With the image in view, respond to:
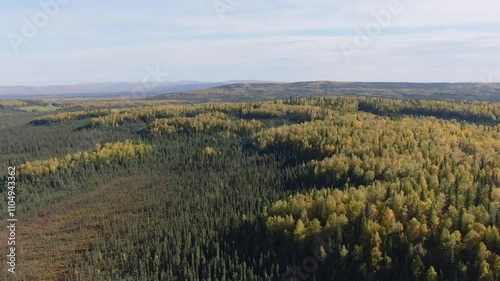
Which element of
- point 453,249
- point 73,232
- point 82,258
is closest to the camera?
point 453,249

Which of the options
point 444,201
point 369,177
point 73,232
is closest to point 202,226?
point 73,232

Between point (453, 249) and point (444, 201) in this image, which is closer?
point (453, 249)

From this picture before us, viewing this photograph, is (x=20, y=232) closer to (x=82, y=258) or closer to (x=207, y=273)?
(x=82, y=258)

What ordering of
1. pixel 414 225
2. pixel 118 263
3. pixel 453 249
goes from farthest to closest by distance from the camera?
1. pixel 118 263
2. pixel 414 225
3. pixel 453 249

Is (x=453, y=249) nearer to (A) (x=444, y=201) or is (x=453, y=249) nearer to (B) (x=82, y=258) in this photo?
(A) (x=444, y=201)

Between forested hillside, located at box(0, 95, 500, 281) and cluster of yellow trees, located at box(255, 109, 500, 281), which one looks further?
forested hillside, located at box(0, 95, 500, 281)

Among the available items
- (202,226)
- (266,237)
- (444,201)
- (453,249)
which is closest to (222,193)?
(202,226)

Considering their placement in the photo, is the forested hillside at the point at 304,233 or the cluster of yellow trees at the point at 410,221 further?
the forested hillside at the point at 304,233

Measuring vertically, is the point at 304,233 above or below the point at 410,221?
below

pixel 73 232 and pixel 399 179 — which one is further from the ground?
pixel 399 179

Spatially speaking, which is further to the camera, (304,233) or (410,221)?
(304,233)
